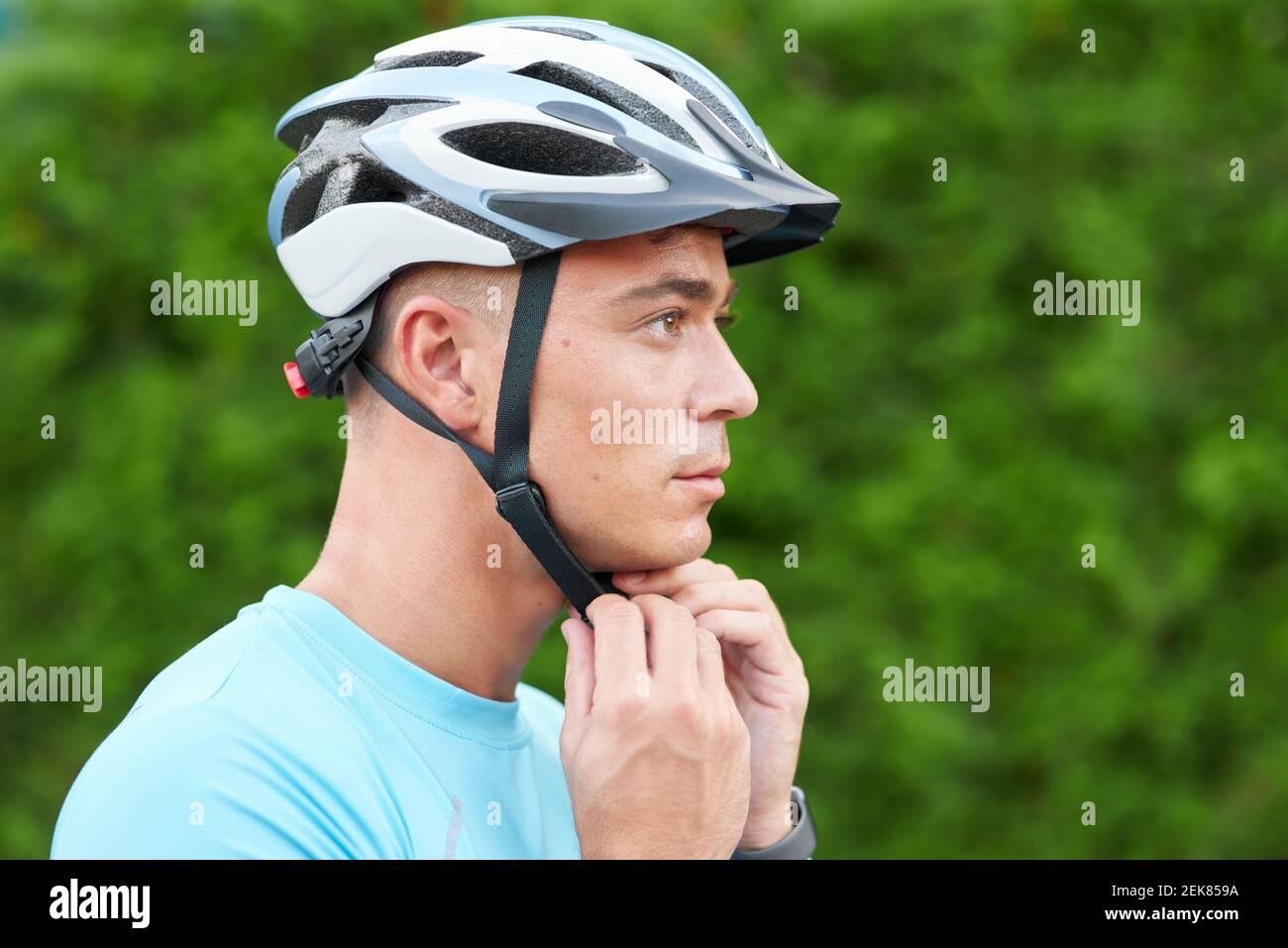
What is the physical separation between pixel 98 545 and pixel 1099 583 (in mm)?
4666

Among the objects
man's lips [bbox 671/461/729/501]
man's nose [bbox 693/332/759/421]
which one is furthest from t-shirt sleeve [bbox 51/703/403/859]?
man's nose [bbox 693/332/759/421]

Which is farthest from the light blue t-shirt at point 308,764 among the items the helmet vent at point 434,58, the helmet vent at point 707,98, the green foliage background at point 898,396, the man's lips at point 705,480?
the green foliage background at point 898,396

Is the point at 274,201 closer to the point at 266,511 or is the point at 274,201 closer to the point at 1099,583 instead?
the point at 266,511

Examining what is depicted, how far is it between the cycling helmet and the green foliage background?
3480 mm

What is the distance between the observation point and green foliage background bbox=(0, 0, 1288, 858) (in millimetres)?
6254

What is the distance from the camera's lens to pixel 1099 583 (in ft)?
20.7

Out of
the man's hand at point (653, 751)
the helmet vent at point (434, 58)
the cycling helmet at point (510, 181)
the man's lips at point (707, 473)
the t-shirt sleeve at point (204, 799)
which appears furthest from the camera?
the helmet vent at point (434, 58)

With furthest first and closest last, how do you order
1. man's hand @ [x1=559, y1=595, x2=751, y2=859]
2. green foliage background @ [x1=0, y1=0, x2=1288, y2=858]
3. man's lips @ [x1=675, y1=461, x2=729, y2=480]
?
green foliage background @ [x1=0, y1=0, x2=1288, y2=858] < man's lips @ [x1=675, y1=461, x2=729, y2=480] < man's hand @ [x1=559, y1=595, x2=751, y2=859]

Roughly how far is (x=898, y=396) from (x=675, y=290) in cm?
409

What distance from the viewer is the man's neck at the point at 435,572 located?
2.68 metres

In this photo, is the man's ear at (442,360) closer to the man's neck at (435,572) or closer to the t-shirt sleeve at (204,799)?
the man's neck at (435,572)

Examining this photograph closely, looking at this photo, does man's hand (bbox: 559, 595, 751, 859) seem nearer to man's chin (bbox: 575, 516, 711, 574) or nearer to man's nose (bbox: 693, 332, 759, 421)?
man's chin (bbox: 575, 516, 711, 574)

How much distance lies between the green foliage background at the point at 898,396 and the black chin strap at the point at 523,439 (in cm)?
351

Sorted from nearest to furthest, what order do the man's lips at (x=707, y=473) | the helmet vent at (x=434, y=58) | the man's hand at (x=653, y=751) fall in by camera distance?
the man's hand at (x=653, y=751) → the man's lips at (x=707, y=473) → the helmet vent at (x=434, y=58)
